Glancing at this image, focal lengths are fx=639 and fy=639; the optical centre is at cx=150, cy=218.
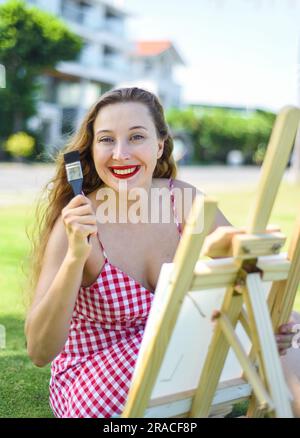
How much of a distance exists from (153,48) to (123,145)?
56219mm

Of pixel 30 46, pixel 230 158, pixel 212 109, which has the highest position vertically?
pixel 30 46

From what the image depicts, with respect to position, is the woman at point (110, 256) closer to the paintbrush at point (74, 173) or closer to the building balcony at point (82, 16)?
the paintbrush at point (74, 173)

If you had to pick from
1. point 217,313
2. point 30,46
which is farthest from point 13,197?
point 30,46

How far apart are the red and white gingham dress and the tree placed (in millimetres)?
29789

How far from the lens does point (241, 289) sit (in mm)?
1737

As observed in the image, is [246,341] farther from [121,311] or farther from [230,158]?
[230,158]

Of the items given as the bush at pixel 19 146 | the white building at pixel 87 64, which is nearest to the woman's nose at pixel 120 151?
the bush at pixel 19 146

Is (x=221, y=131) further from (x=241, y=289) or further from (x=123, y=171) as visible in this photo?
(x=241, y=289)

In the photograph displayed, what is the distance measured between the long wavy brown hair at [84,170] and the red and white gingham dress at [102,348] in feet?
0.83

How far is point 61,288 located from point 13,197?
36.2 ft

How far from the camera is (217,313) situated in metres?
1.79

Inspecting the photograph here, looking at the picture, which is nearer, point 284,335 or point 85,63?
point 284,335

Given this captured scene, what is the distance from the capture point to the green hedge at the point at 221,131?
43.0m

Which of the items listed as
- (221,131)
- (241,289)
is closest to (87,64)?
(221,131)
